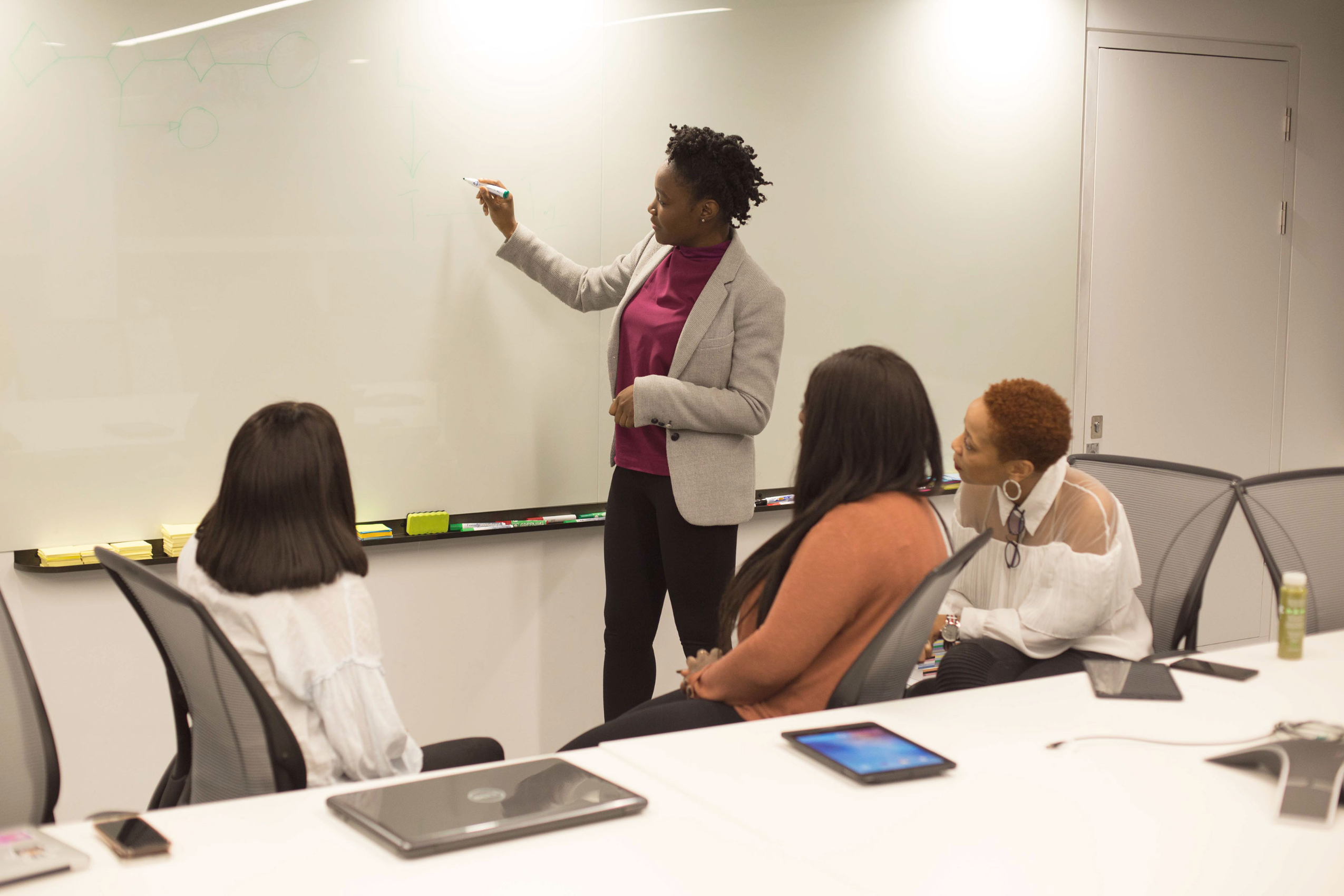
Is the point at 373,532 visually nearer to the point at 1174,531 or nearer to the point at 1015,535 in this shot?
the point at 1015,535

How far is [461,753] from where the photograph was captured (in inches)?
75.1

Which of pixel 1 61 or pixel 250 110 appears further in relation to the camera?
pixel 250 110

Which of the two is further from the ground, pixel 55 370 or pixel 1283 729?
pixel 55 370

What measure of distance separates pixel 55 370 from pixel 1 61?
0.63 meters

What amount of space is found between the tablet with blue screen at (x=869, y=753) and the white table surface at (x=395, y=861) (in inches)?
8.6

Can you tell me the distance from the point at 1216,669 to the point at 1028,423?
629 mm

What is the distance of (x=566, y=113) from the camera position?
9.80ft

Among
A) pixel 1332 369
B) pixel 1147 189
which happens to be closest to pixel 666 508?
pixel 1147 189

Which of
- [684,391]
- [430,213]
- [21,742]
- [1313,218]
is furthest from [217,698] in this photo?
[1313,218]

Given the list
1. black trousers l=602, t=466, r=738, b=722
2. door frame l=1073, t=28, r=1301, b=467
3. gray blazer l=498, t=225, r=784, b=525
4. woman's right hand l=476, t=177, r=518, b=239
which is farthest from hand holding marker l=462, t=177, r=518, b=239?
door frame l=1073, t=28, r=1301, b=467

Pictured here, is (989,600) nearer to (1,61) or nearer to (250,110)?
(250,110)

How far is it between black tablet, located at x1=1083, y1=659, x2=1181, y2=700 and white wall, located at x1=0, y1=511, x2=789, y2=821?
1.54 meters

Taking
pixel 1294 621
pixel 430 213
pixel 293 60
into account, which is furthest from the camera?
pixel 430 213

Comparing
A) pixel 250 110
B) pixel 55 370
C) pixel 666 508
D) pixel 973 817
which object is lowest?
pixel 973 817
